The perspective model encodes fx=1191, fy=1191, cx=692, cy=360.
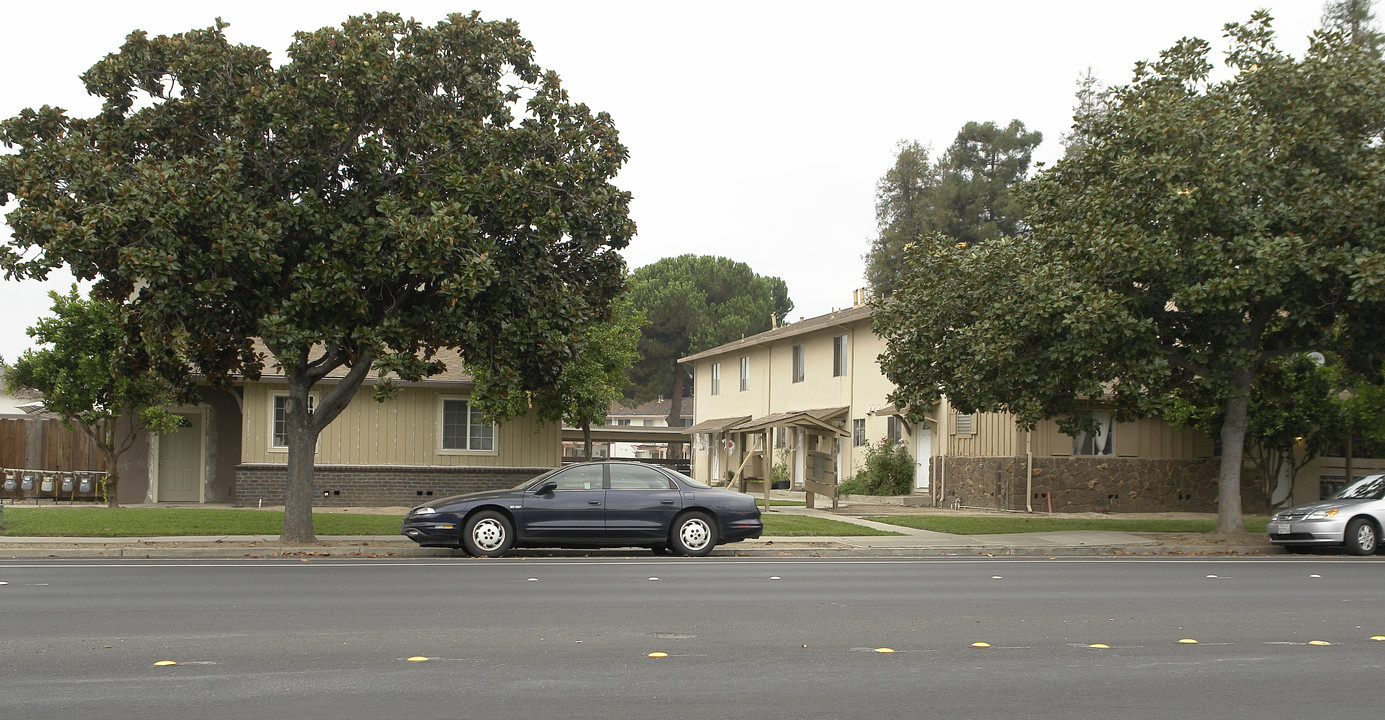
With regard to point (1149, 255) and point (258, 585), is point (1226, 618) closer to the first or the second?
point (1149, 255)

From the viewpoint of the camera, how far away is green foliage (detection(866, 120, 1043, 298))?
5759 cm

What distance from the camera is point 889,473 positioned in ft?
105

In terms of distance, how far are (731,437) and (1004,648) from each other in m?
35.1

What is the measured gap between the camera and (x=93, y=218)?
579 inches

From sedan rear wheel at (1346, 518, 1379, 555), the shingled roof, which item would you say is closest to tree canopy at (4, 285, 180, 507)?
the shingled roof

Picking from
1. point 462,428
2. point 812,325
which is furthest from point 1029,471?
point 462,428

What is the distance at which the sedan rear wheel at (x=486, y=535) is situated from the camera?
16.3 meters

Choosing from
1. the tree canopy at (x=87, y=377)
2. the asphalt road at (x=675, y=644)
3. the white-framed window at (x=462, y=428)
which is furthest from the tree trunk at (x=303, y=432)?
the white-framed window at (x=462, y=428)

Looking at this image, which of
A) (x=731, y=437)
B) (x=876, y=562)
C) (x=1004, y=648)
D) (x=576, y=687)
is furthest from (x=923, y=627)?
(x=731, y=437)

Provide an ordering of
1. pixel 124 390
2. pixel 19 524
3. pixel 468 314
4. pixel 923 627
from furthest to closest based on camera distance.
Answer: pixel 124 390
pixel 19 524
pixel 468 314
pixel 923 627

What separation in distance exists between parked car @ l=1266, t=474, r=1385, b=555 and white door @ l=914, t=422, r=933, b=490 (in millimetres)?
12956

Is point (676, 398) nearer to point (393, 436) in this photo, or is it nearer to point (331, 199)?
point (393, 436)

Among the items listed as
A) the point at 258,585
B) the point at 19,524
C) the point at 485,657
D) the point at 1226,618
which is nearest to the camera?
the point at 485,657

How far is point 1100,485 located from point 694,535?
1500cm
